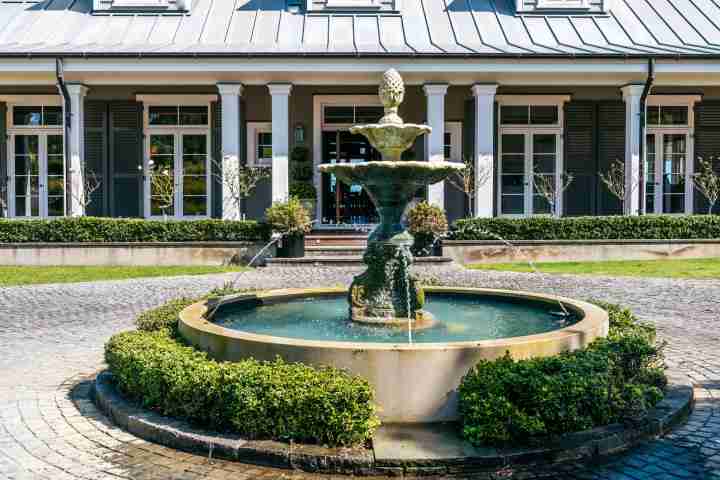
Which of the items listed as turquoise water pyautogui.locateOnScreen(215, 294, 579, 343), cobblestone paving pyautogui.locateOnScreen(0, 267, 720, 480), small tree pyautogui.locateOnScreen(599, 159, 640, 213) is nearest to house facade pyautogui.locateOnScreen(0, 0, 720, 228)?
small tree pyautogui.locateOnScreen(599, 159, 640, 213)

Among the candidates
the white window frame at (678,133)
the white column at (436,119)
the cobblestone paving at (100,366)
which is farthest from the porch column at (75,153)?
the white window frame at (678,133)

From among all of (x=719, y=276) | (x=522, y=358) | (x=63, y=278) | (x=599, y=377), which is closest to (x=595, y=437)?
(x=599, y=377)

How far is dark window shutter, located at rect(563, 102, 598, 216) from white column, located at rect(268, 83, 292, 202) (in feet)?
24.0

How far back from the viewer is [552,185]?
18703 millimetres

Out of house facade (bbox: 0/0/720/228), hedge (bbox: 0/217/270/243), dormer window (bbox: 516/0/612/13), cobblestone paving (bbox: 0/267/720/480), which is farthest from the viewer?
dormer window (bbox: 516/0/612/13)

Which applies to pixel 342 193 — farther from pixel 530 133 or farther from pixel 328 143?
pixel 530 133

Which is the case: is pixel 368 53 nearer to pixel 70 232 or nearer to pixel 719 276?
pixel 70 232

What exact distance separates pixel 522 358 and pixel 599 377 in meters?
0.59

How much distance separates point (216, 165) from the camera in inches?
703

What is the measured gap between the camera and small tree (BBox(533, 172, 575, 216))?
59.9 feet

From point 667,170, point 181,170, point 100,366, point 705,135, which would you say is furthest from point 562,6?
point 100,366

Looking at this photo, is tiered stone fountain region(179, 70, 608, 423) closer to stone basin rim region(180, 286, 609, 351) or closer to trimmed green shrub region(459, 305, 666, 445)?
stone basin rim region(180, 286, 609, 351)

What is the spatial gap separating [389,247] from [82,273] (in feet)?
31.1

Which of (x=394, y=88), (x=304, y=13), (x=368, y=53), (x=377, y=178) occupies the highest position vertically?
(x=304, y=13)
